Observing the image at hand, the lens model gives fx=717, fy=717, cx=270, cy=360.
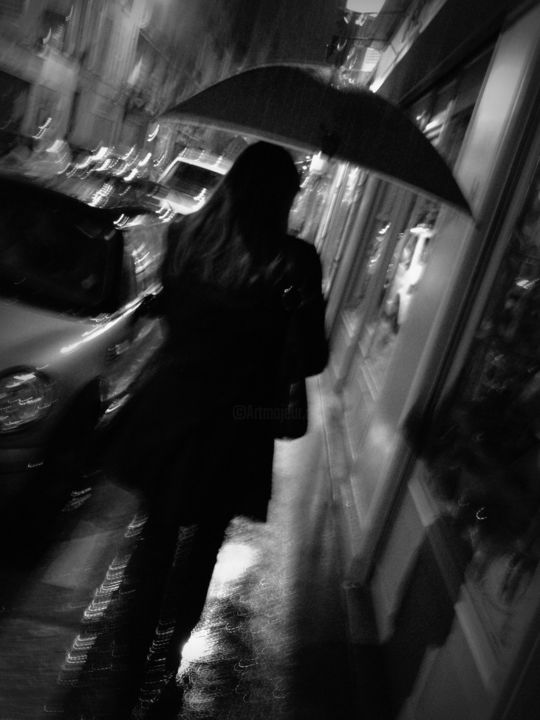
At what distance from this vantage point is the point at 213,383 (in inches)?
89.9

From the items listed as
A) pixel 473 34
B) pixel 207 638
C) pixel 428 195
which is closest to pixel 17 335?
pixel 207 638

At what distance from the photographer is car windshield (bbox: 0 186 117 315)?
3506mm

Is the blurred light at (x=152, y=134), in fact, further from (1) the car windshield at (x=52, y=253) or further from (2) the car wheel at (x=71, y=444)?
(2) the car wheel at (x=71, y=444)

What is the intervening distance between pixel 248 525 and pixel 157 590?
7.28ft

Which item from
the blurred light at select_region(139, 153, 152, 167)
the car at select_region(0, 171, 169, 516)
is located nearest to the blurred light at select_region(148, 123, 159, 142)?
the blurred light at select_region(139, 153, 152, 167)

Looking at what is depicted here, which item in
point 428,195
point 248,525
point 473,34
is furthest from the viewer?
point 473,34

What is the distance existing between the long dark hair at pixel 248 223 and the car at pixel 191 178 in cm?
1094

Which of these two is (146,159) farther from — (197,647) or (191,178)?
(197,647)

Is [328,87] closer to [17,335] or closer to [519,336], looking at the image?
[519,336]

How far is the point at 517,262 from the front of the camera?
3.28 m

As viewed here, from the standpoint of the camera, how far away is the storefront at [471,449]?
246 centimetres

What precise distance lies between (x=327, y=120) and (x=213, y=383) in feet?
3.43

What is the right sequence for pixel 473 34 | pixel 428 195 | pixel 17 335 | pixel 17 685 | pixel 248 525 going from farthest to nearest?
1. pixel 473 34
2. pixel 248 525
3. pixel 17 335
4. pixel 17 685
5. pixel 428 195

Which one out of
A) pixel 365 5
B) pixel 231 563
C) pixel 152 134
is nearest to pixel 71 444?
pixel 231 563
